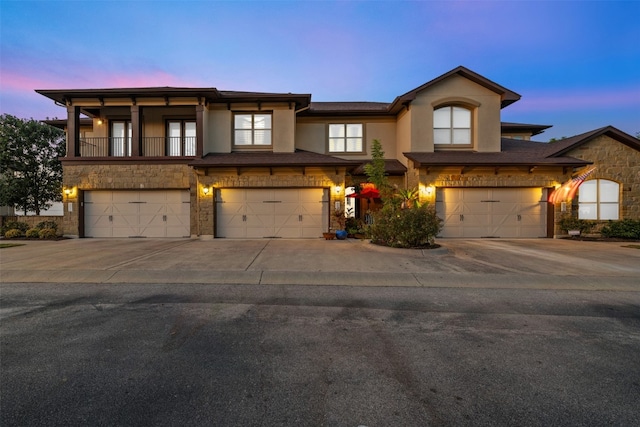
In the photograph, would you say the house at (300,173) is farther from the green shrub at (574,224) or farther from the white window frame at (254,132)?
the green shrub at (574,224)

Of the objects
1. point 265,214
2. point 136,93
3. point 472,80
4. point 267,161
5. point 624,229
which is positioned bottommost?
point 624,229

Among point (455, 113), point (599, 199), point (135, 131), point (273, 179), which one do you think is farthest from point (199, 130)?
point (599, 199)

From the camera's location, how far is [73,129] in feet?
51.4

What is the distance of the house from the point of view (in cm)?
1510

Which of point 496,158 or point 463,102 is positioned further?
point 463,102

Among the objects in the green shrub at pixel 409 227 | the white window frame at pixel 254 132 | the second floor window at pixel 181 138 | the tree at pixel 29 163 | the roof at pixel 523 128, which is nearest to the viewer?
the green shrub at pixel 409 227

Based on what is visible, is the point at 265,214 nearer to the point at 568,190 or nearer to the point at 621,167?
the point at 568,190

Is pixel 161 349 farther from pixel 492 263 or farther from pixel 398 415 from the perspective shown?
pixel 492 263

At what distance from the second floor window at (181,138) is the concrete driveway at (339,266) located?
7.13 meters

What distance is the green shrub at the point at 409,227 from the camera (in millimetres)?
11023

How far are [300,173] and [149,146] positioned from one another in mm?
8722

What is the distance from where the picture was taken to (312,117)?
58.1 ft

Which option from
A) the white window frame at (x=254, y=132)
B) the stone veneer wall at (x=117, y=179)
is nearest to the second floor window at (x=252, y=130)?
the white window frame at (x=254, y=132)

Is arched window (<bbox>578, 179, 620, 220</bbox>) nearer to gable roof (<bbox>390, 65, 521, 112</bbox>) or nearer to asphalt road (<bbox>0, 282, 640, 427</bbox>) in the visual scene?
gable roof (<bbox>390, 65, 521, 112</bbox>)
